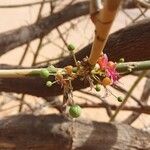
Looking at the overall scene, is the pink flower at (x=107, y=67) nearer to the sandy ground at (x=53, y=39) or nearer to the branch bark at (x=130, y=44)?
the branch bark at (x=130, y=44)

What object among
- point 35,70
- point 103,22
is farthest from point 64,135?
point 103,22

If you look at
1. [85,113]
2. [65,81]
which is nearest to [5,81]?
[65,81]

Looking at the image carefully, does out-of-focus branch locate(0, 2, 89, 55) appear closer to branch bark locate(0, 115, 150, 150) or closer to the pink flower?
branch bark locate(0, 115, 150, 150)

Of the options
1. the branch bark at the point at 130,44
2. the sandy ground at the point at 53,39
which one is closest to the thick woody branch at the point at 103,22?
the branch bark at the point at 130,44

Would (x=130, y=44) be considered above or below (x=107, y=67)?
above

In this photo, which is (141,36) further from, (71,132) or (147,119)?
(147,119)

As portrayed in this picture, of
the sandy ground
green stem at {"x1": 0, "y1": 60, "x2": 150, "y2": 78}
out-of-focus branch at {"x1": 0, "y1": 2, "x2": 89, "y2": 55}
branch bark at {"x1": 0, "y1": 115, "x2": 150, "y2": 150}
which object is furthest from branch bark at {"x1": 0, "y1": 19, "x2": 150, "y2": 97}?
the sandy ground

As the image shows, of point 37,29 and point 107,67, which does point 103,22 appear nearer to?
point 107,67

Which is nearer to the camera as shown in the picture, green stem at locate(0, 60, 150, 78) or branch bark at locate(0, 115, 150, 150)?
green stem at locate(0, 60, 150, 78)

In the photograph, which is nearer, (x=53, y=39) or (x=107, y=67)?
(x=107, y=67)

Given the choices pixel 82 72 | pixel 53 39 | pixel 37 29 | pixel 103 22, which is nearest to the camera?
pixel 103 22
